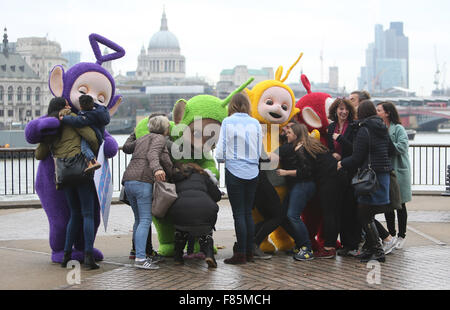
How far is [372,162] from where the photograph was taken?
247 inches

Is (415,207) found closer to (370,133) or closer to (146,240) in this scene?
(370,133)

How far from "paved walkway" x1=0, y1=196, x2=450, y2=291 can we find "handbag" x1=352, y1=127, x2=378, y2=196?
2.07ft

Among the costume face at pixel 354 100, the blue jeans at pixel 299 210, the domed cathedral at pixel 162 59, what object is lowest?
the blue jeans at pixel 299 210

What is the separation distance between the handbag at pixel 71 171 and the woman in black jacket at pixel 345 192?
228cm

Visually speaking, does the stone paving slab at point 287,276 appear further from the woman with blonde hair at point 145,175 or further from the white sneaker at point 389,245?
the woman with blonde hair at point 145,175

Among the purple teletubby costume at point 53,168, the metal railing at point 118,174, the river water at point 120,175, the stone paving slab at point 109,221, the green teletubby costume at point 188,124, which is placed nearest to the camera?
the purple teletubby costume at point 53,168

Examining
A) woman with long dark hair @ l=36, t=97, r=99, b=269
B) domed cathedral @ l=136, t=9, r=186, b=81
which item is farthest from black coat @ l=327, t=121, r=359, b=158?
domed cathedral @ l=136, t=9, r=186, b=81

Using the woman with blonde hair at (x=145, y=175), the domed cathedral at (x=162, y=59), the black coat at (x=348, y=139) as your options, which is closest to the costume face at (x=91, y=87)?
Answer: the woman with blonde hair at (x=145, y=175)

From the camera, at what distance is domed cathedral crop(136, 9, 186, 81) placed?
190 metres

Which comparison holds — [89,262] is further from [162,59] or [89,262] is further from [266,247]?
[162,59]

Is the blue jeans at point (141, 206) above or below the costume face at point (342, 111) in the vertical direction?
below

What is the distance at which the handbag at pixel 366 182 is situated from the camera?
20.2ft

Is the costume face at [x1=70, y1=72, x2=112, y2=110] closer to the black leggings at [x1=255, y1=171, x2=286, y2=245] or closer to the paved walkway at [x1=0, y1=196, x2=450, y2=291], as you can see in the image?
the paved walkway at [x1=0, y1=196, x2=450, y2=291]

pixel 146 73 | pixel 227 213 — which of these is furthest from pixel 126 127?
pixel 146 73
